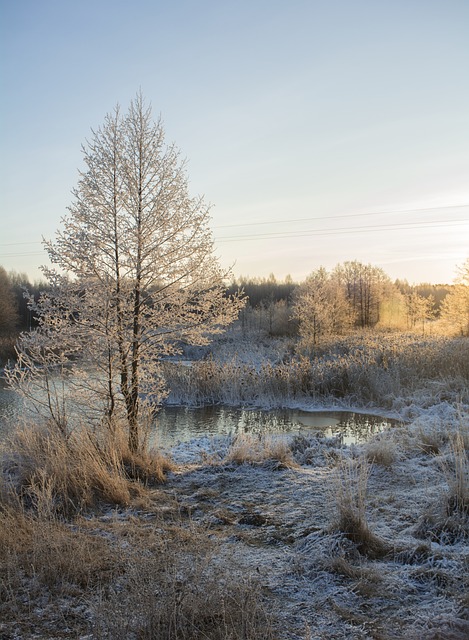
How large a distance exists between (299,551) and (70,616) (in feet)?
6.48

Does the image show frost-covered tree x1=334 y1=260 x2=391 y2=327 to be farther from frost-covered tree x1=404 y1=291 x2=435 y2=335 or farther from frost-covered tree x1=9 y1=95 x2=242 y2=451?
frost-covered tree x1=9 y1=95 x2=242 y2=451

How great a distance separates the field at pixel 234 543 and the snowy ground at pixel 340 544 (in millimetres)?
15

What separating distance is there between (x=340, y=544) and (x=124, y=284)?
207 inches

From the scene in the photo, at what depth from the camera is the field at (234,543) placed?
3264 mm

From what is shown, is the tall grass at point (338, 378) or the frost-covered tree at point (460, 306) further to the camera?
the frost-covered tree at point (460, 306)

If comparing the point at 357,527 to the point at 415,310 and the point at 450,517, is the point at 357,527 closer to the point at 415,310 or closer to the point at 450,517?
the point at 450,517

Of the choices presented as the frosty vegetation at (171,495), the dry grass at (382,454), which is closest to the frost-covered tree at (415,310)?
the frosty vegetation at (171,495)

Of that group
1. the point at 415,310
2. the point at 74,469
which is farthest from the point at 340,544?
the point at 415,310

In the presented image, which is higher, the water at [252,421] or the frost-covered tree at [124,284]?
the frost-covered tree at [124,284]

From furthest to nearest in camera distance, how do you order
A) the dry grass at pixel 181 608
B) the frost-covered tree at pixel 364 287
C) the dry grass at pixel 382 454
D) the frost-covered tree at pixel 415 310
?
the frost-covered tree at pixel 364 287 → the frost-covered tree at pixel 415 310 → the dry grass at pixel 382 454 → the dry grass at pixel 181 608

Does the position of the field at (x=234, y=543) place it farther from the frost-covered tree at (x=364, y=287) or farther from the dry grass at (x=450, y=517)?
the frost-covered tree at (x=364, y=287)

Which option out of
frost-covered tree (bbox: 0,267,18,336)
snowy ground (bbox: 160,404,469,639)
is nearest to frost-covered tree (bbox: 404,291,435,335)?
frost-covered tree (bbox: 0,267,18,336)

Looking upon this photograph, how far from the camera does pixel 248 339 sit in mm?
38812

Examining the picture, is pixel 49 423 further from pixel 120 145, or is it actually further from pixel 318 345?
pixel 318 345
